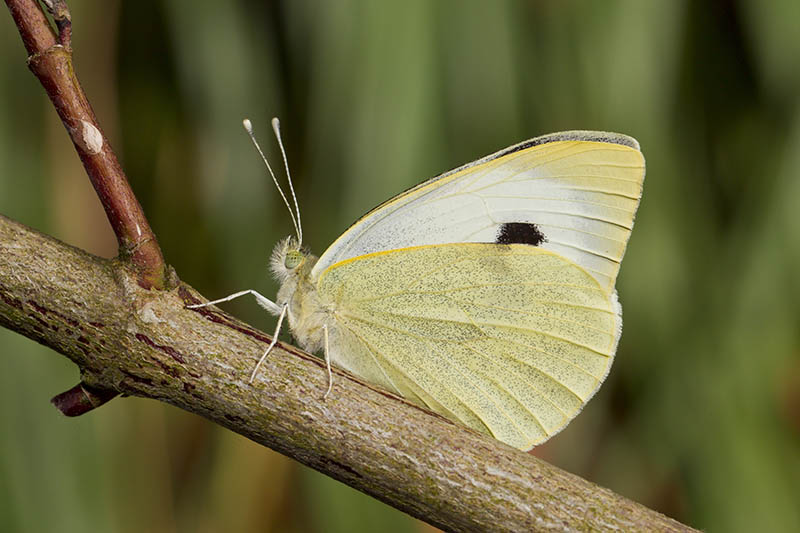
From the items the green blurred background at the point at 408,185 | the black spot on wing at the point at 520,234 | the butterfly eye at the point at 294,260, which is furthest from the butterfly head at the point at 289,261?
the green blurred background at the point at 408,185

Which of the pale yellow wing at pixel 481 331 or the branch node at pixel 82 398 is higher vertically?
the branch node at pixel 82 398

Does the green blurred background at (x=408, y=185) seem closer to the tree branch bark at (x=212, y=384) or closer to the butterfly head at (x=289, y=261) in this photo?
the butterfly head at (x=289, y=261)

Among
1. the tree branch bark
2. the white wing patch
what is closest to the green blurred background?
the white wing patch

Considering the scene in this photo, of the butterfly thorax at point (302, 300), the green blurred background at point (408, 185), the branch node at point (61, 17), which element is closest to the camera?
the branch node at point (61, 17)

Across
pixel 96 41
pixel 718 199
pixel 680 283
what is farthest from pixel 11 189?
pixel 718 199

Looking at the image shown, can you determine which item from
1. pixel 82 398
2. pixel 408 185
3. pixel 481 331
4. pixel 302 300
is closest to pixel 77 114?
pixel 82 398

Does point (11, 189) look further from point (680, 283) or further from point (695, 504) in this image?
point (695, 504)

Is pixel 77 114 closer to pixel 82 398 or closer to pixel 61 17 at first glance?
pixel 61 17
